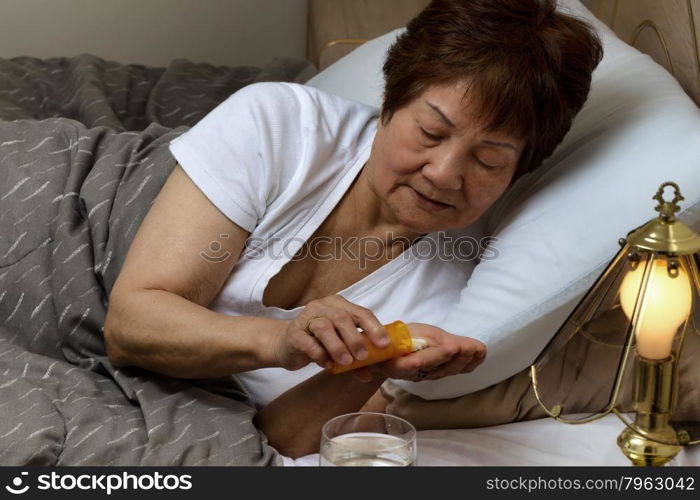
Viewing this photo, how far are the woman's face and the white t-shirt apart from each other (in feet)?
0.30

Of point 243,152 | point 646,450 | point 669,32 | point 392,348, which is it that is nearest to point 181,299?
point 243,152

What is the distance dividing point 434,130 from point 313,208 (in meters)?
0.23

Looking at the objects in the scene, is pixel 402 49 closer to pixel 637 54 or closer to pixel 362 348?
pixel 637 54

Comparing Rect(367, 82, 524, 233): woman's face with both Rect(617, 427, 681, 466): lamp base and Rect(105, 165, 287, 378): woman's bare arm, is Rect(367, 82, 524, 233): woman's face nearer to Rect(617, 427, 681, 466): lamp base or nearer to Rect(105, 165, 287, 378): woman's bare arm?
Rect(105, 165, 287, 378): woman's bare arm

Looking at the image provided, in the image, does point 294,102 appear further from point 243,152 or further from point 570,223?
point 570,223

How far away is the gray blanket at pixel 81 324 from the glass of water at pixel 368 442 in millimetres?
311

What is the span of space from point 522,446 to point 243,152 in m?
0.52

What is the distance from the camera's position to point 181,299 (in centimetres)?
125

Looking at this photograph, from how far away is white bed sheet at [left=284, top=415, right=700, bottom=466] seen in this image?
1234 mm

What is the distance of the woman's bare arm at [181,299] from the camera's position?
1.21 meters

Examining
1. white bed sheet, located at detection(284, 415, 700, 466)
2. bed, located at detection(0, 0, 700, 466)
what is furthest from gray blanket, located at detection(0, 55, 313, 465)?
white bed sheet, located at detection(284, 415, 700, 466)

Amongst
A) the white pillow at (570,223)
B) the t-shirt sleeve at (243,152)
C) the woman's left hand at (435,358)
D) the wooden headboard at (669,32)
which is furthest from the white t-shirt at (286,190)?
the wooden headboard at (669,32)

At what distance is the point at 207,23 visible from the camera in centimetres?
325
